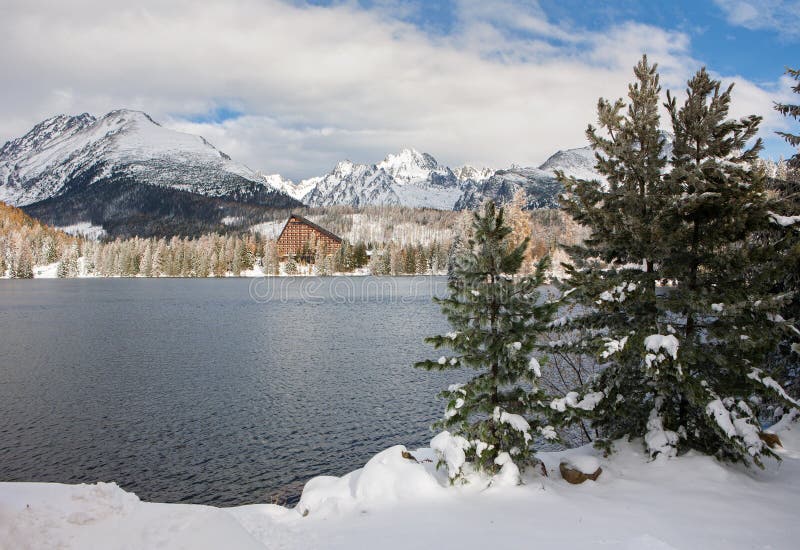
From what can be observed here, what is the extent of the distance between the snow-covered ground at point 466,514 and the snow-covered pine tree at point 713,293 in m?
1.10

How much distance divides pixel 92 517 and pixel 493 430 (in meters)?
8.60

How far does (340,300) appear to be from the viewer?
289 feet

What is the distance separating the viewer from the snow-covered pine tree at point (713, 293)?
1058 cm

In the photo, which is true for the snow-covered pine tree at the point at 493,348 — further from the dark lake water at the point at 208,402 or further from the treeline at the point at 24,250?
the treeline at the point at 24,250

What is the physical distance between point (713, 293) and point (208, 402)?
25.7 m

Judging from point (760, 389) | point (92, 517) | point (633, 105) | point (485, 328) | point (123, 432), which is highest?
point (633, 105)

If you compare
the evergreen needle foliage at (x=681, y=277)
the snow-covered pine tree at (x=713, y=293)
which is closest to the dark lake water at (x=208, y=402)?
the evergreen needle foliage at (x=681, y=277)

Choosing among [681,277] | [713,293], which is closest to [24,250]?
[681,277]

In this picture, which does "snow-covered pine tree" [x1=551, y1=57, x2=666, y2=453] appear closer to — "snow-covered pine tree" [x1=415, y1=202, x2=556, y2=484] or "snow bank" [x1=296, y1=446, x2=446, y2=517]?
"snow-covered pine tree" [x1=415, y1=202, x2=556, y2=484]

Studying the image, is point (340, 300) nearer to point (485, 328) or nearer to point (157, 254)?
point (485, 328)

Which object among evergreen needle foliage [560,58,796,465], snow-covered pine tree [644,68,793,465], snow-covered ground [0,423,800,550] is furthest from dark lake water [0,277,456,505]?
snow-covered pine tree [644,68,793,465]

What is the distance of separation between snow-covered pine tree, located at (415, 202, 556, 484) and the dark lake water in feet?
29.3

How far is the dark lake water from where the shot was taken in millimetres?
19578

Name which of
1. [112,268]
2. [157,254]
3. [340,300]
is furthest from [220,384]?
[112,268]
